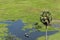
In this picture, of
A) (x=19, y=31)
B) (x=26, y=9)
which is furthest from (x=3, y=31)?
(x=26, y=9)

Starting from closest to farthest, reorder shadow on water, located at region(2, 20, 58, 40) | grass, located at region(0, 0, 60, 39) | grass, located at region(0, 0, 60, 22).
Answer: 1. shadow on water, located at region(2, 20, 58, 40)
2. grass, located at region(0, 0, 60, 39)
3. grass, located at region(0, 0, 60, 22)

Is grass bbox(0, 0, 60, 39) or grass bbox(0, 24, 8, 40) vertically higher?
grass bbox(0, 0, 60, 39)

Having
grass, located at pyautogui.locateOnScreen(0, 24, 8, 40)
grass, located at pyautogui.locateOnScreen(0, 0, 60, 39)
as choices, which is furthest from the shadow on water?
grass, located at pyautogui.locateOnScreen(0, 0, 60, 39)

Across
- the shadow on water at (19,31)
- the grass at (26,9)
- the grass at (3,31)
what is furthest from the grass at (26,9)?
the grass at (3,31)

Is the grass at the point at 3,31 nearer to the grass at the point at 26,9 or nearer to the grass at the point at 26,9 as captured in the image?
the grass at the point at 26,9

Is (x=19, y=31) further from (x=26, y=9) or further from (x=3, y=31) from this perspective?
(x=26, y=9)

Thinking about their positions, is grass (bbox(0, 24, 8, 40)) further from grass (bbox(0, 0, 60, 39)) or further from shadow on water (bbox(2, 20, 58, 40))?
grass (bbox(0, 0, 60, 39))

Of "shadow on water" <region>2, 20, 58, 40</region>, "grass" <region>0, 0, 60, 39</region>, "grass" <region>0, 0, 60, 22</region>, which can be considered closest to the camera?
"shadow on water" <region>2, 20, 58, 40</region>

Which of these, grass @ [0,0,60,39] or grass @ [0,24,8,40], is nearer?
grass @ [0,24,8,40]

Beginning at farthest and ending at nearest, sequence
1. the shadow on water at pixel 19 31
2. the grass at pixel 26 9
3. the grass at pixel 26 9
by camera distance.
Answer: the grass at pixel 26 9
the grass at pixel 26 9
the shadow on water at pixel 19 31

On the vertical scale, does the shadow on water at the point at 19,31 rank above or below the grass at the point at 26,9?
below

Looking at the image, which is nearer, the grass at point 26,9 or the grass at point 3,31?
the grass at point 3,31

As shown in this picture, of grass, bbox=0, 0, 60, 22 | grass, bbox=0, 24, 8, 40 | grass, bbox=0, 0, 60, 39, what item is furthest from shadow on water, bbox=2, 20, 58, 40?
grass, bbox=0, 0, 60, 22
